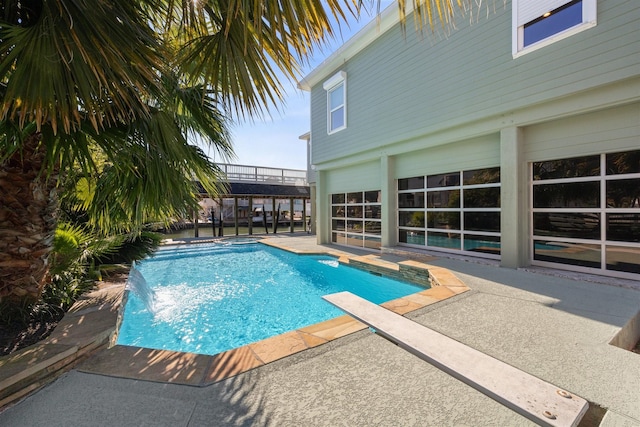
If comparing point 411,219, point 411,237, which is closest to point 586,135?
point 411,219

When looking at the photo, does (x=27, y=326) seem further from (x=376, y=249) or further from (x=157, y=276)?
(x=376, y=249)

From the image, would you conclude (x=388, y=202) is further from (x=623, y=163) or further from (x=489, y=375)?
(x=489, y=375)

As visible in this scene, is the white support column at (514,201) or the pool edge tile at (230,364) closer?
the pool edge tile at (230,364)

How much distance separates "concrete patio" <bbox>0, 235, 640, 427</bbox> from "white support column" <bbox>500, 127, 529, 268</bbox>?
307 centimetres

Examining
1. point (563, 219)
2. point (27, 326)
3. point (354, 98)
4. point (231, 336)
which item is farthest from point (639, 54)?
point (27, 326)

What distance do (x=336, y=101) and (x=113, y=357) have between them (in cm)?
1176

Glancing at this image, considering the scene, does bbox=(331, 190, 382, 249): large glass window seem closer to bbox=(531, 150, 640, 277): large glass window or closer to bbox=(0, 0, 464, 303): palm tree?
bbox=(531, 150, 640, 277): large glass window

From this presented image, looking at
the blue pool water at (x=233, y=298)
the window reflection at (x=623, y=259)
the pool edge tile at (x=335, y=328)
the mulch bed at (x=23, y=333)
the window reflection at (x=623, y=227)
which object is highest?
the window reflection at (x=623, y=227)

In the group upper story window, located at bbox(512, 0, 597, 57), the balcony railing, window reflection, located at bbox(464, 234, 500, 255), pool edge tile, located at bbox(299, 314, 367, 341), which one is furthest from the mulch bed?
the balcony railing

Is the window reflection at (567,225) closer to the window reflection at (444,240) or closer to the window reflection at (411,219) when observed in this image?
the window reflection at (444,240)

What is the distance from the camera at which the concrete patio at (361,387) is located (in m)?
2.08

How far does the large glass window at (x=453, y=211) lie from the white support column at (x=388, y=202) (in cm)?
23

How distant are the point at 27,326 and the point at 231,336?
253 centimetres

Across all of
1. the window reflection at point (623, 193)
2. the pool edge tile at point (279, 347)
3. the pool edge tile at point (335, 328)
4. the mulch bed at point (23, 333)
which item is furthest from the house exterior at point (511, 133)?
the mulch bed at point (23, 333)
